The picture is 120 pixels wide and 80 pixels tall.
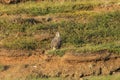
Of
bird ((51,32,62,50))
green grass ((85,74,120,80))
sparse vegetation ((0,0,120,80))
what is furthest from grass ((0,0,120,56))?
green grass ((85,74,120,80))

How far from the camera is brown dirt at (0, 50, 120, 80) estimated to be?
10.8 meters

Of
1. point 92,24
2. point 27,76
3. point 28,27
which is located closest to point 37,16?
point 28,27

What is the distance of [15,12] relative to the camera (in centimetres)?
1263

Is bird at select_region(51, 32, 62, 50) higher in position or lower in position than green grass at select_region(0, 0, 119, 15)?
lower

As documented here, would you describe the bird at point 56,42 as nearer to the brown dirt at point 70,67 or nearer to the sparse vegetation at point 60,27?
the sparse vegetation at point 60,27

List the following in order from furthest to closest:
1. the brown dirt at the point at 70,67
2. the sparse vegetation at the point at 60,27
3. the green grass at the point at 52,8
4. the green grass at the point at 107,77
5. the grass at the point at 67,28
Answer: the green grass at the point at 52,8 < the grass at the point at 67,28 < the sparse vegetation at the point at 60,27 < the brown dirt at the point at 70,67 < the green grass at the point at 107,77

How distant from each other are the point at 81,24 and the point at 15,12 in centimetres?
191

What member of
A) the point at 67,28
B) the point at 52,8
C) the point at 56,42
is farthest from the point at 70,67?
the point at 52,8

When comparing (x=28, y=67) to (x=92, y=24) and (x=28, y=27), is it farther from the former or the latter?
(x=92, y=24)

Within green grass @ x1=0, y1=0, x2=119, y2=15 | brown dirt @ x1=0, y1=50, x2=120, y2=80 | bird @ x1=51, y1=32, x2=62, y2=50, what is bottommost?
A: brown dirt @ x1=0, y1=50, x2=120, y2=80

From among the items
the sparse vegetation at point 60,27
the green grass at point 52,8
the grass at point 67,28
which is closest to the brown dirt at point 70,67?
the sparse vegetation at point 60,27

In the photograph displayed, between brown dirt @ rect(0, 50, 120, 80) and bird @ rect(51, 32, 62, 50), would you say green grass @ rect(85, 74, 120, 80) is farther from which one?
bird @ rect(51, 32, 62, 50)

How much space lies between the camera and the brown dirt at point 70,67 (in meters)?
10.8

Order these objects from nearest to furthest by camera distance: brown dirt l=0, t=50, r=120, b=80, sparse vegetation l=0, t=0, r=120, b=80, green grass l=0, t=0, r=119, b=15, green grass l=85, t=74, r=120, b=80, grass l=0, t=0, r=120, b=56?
green grass l=85, t=74, r=120, b=80, brown dirt l=0, t=50, r=120, b=80, sparse vegetation l=0, t=0, r=120, b=80, grass l=0, t=0, r=120, b=56, green grass l=0, t=0, r=119, b=15
